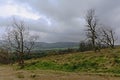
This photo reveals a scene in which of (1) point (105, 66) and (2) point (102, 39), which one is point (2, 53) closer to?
(2) point (102, 39)

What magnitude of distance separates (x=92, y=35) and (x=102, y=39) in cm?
1371

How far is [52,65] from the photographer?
44688mm

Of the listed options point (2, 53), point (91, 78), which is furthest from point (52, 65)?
point (2, 53)

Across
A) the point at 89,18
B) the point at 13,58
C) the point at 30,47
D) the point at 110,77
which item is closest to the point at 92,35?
the point at 89,18

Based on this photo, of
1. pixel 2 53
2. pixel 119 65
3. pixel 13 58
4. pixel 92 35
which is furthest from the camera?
pixel 2 53

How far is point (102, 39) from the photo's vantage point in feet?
232

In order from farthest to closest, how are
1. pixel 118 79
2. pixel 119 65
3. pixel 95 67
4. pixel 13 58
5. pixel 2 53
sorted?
pixel 2 53 → pixel 13 58 → pixel 95 67 → pixel 119 65 → pixel 118 79

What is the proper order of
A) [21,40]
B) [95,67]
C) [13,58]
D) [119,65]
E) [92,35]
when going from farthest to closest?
1. [13,58]
2. [21,40]
3. [92,35]
4. [95,67]
5. [119,65]

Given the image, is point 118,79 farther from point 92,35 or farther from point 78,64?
point 92,35

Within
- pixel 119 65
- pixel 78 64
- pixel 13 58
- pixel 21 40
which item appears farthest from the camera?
pixel 13 58

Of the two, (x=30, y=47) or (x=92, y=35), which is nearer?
(x=92, y=35)

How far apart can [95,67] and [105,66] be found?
1.55 metres

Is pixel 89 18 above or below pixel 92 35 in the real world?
above

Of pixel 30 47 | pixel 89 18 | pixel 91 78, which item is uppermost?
pixel 89 18
